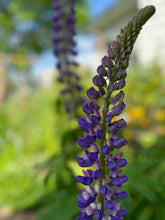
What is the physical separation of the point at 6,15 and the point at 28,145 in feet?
65.0

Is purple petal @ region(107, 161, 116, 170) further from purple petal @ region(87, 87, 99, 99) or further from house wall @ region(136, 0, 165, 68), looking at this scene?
house wall @ region(136, 0, 165, 68)

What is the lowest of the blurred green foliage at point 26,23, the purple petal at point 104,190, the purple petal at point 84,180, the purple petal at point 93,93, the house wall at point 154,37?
the purple petal at point 104,190

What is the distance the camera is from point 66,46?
100 inches

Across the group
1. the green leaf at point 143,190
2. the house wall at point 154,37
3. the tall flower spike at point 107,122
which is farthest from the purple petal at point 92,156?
the house wall at point 154,37

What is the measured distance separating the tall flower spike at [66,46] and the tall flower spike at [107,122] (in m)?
1.44

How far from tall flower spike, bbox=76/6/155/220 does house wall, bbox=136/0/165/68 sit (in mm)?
7891

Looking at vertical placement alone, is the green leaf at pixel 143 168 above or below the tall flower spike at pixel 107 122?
below

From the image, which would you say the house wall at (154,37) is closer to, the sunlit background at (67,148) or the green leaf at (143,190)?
the sunlit background at (67,148)

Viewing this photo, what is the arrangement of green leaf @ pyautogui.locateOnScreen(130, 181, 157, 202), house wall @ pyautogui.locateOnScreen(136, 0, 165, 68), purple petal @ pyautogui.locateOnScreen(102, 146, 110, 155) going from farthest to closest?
house wall @ pyautogui.locateOnScreen(136, 0, 165, 68) < green leaf @ pyautogui.locateOnScreen(130, 181, 157, 202) < purple petal @ pyautogui.locateOnScreen(102, 146, 110, 155)

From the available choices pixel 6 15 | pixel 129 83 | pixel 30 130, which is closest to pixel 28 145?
pixel 30 130

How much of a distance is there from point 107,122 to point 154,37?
9.44 metres

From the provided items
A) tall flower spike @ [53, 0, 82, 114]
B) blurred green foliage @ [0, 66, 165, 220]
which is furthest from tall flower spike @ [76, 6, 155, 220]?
tall flower spike @ [53, 0, 82, 114]

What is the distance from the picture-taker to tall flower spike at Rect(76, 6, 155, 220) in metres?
1.06

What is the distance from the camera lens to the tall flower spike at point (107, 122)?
106cm
